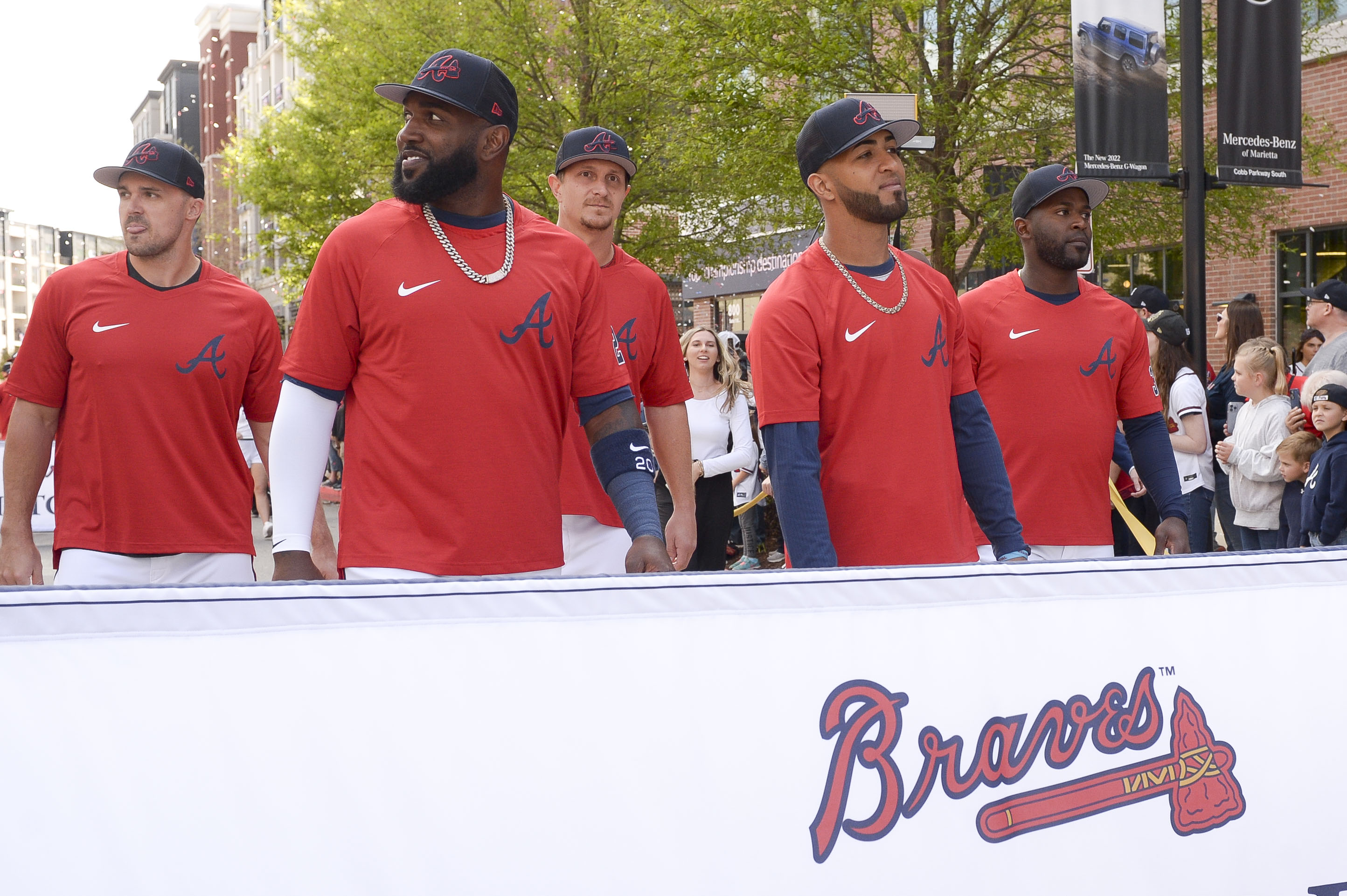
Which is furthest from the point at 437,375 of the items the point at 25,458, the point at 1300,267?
the point at 1300,267

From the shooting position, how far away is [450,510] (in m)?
2.87

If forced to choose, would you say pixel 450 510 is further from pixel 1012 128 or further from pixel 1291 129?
pixel 1012 128

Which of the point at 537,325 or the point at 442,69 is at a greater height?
the point at 442,69

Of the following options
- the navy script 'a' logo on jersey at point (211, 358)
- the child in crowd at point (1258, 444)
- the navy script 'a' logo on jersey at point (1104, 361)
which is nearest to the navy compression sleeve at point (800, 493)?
the navy script 'a' logo on jersey at point (1104, 361)

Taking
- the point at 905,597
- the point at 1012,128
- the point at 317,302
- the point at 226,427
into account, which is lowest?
the point at 905,597

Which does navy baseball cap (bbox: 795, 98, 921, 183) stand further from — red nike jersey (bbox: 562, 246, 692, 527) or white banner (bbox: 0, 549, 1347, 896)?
white banner (bbox: 0, 549, 1347, 896)

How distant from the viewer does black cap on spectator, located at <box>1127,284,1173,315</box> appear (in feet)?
28.6

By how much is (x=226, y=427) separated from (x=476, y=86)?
5.23 feet

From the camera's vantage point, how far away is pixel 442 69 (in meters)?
3.02

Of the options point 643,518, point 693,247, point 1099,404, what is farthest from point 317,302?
point 693,247

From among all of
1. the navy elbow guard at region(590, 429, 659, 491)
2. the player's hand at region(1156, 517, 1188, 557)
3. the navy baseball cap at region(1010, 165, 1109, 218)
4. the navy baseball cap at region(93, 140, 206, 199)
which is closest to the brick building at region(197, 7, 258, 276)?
the navy baseball cap at region(93, 140, 206, 199)

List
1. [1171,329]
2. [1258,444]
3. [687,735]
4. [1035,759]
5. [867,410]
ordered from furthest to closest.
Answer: [1171,329] < [1258,444] < [867,410] < [1035,759] < [687,735]

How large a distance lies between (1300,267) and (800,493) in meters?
17.2

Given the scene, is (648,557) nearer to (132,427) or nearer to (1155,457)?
(132,427)
